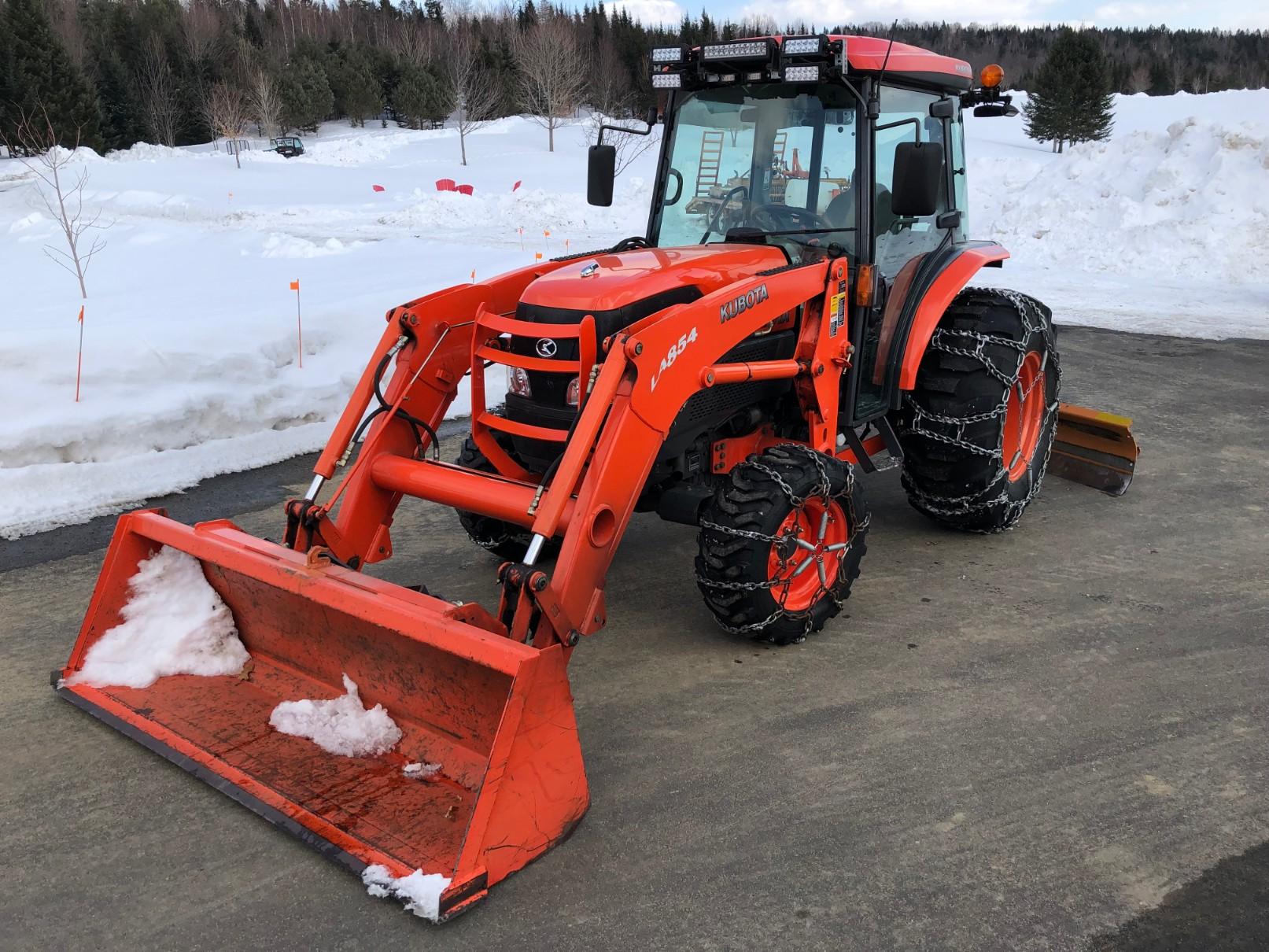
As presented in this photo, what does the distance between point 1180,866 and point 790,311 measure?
2.71m

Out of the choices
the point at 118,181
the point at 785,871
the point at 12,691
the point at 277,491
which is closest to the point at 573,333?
the point at 785,871

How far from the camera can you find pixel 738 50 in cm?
504

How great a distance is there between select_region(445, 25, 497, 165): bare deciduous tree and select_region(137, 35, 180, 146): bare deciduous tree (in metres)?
12.8

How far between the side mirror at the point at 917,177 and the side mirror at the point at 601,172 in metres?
1.59

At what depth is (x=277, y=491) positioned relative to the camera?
6.89 metres

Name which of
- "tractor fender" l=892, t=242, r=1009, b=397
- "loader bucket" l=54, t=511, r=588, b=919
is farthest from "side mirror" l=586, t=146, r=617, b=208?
"loader bucket" l=54, t=511, r=588, b=919

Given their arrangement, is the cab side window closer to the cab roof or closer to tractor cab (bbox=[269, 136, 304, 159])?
the cab roof

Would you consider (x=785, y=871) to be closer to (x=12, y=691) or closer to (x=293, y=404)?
(x=12, y=691)

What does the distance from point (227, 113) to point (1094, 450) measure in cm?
4332

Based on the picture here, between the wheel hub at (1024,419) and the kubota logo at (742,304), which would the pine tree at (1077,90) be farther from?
the kubota logo at (742,304)

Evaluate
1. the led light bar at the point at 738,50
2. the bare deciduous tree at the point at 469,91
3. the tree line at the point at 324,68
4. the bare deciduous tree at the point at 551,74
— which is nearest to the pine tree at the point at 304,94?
the tree line at the point at 324,68

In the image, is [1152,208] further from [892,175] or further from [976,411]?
[892,175]

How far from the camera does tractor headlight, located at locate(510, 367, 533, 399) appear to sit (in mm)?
4500

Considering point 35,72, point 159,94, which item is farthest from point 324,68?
point 35,72
